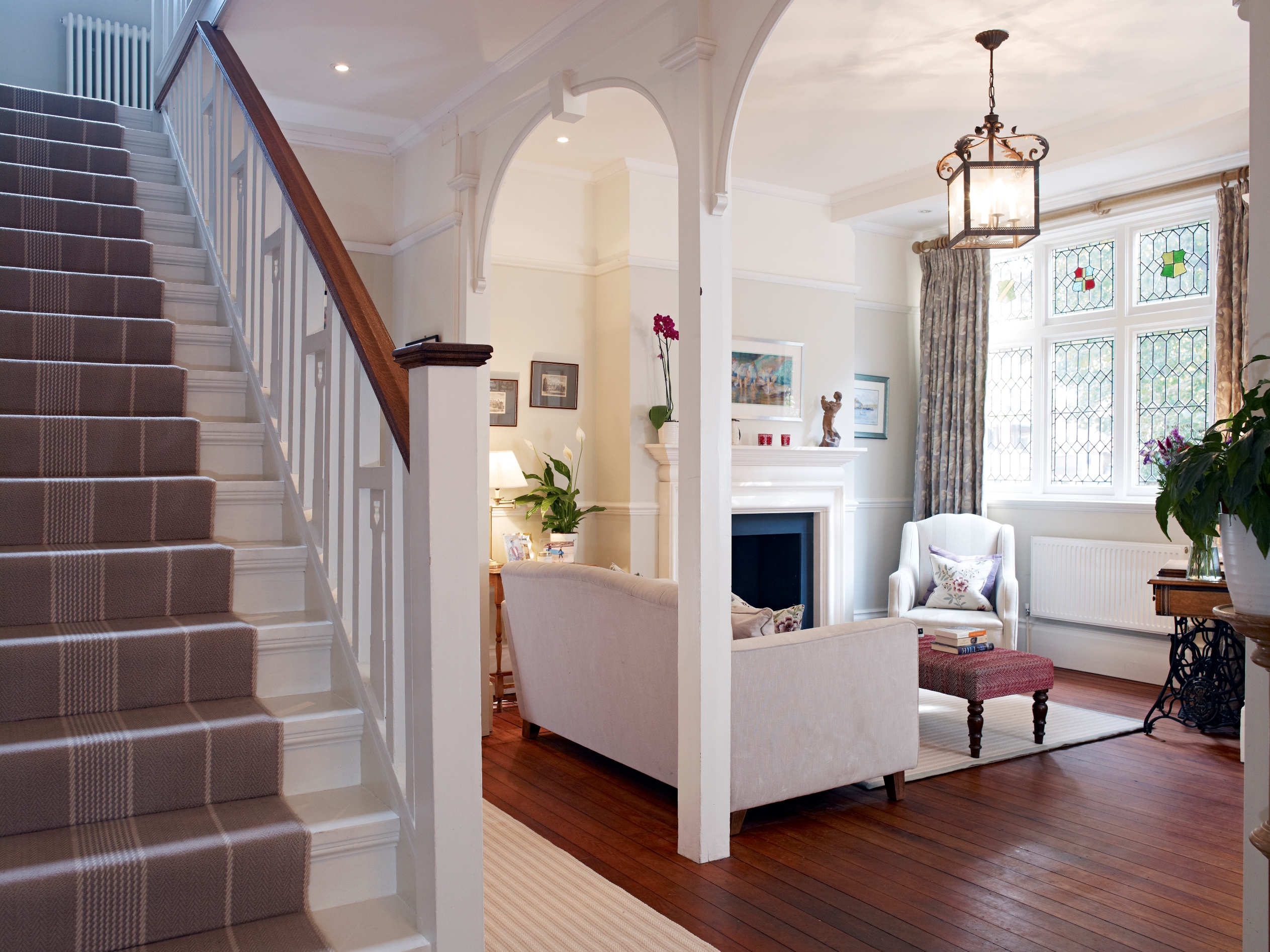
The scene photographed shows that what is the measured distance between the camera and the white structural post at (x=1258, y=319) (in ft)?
5.71

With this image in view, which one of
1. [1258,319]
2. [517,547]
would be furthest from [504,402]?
[1258,319]

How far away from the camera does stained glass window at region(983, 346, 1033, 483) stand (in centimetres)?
684

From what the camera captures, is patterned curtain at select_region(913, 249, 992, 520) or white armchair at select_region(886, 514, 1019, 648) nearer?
white armchair at select_region(886, 514, 1019, 648)

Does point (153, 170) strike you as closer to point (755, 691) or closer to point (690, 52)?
point (690, 52)

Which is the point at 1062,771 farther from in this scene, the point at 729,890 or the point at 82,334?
the point at 82,334

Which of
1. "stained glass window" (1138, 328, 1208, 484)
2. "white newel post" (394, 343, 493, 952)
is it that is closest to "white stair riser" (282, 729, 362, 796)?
"white newel post" (394, 343, 493, 952)

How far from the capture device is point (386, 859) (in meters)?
2.06

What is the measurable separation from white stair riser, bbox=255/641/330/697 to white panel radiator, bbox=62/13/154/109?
4717 mm

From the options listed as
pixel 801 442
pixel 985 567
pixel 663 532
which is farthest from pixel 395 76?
pixel 985 567

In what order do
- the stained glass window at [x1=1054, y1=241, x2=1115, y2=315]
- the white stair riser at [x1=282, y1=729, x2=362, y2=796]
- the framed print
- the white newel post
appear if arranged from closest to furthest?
the white newel post
the white stair riser at [x1=282, y1=729, x2=362, y2=796]
the stained glass window at [x1=1054, y1=241, x2=1115, y2=315]
the framed print

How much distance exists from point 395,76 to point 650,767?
346 cm

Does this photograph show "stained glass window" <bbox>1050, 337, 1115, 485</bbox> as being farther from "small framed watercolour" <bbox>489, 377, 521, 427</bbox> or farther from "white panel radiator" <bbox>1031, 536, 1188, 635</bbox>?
"small framed watercolour" <bbox>489, 377, 521, 427</bbox>

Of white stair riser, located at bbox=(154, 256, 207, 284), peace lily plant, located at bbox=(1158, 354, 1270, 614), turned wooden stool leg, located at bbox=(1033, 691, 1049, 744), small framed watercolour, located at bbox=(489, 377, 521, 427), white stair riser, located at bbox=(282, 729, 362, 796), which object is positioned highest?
white stair riser, located at bbox=(154, 256, 207, 284)

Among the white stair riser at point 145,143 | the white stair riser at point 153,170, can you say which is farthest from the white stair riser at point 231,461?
the white stair riser at point 145,143
